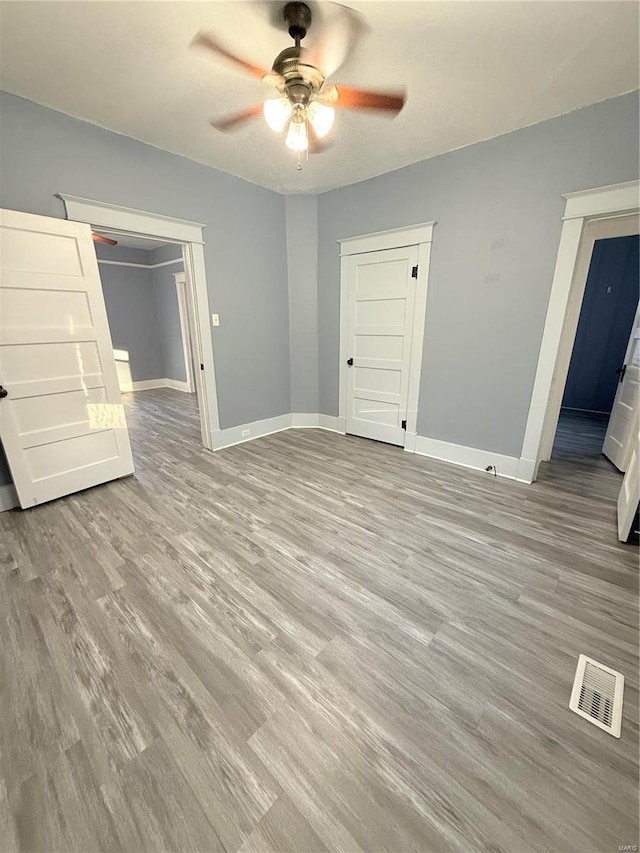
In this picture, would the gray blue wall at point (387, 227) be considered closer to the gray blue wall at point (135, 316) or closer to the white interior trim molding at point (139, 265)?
the white interior trim molding at point (139, 265)

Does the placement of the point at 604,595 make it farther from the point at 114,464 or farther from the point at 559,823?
the point at 114,464

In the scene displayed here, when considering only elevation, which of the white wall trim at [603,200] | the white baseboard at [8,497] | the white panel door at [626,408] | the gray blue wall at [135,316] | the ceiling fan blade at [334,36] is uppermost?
the ceiling fan blade at [334,36]

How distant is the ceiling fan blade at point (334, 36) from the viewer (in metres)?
1.58

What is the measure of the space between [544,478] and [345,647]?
259 cm

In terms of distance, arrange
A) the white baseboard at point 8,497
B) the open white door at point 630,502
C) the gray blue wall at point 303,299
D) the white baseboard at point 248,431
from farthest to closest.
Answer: the gray blue wall at point 303,299 → the white baseboard at point 248,431 → the white baseboard at point 8,497 → the open white door at point 630,502

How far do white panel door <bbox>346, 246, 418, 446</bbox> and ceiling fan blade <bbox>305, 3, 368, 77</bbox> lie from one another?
1.67 metres

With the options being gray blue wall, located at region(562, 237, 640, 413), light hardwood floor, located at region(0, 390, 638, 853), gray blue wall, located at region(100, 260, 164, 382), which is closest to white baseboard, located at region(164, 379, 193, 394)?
gray blue wall, located at region(100, 260, 164, 382)

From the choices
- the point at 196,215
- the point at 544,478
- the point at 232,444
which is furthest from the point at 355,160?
the point at 544,478

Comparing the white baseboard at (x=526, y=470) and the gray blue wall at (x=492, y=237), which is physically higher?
the gray blue wall at (x=492, y=237)

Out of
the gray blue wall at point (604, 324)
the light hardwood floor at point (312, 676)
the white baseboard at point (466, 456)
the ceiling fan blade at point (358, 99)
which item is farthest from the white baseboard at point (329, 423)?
the gray blue wall at point (604, 324)

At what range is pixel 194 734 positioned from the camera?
1165 millimetres

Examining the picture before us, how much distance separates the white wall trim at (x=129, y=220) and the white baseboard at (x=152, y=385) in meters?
4.12

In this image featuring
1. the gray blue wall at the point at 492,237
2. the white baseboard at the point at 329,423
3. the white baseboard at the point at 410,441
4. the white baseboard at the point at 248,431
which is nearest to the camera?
the gray blue wall at the point at 492,237

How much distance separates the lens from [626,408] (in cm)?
328
